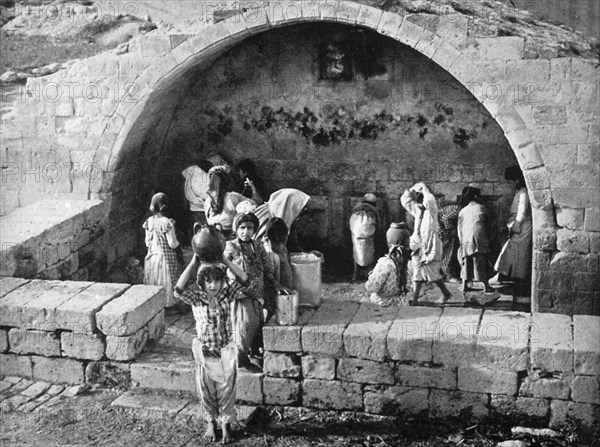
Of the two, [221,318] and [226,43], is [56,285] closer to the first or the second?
[221,318]

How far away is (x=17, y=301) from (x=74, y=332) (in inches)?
24.9

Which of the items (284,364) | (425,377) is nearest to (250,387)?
(284,364)

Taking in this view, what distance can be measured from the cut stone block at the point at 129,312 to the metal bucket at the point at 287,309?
4.48ft

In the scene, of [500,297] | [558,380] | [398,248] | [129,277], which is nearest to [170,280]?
[129,277]

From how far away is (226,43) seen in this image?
33.0ft

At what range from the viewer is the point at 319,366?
22.6 feet

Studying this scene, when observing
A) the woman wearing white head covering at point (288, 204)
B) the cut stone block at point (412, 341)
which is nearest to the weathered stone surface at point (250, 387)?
the cut stone block at point (412, 341)

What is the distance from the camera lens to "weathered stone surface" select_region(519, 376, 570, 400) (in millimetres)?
6445

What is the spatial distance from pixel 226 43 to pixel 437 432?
5434 millimetres

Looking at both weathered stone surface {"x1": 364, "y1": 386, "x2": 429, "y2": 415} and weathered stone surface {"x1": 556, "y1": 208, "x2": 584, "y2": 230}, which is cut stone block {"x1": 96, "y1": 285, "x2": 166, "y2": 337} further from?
weathered stone surface {"x1": 556, "y1": 208, "x2": 584, "y2": 230}

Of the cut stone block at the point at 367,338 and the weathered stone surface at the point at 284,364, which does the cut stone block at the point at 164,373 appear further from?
the cut stone block at the point at 367,338

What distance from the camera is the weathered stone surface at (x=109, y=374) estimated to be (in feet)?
24.7

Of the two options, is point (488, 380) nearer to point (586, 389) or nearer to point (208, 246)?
point (586, 389)

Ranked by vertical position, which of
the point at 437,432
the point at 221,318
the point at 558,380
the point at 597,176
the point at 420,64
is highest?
the point at 420,64
